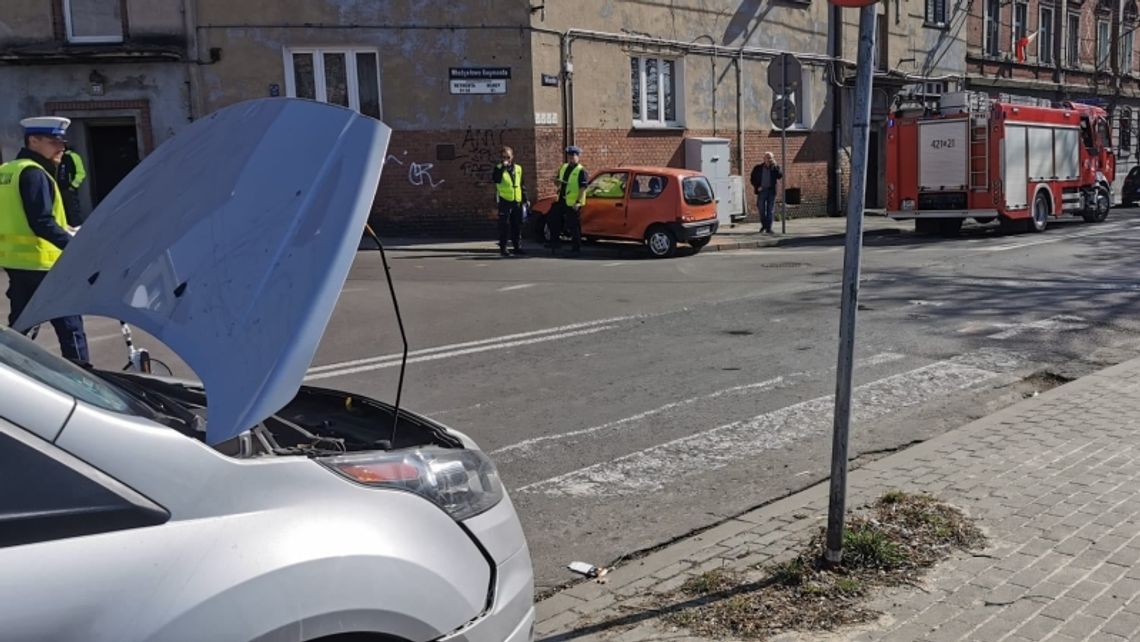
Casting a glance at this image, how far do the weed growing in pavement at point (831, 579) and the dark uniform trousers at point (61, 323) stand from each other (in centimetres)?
388

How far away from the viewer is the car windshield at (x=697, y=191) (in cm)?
1773

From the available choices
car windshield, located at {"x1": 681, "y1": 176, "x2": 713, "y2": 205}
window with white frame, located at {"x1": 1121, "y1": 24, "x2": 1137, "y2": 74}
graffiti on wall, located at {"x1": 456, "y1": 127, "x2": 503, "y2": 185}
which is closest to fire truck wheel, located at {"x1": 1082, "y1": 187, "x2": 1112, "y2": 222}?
car windshield, located at {"x1": 681, "y1": 176, "x2": 713, "y2": 205}

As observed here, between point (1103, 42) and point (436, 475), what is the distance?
1781 inches

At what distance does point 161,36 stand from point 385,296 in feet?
32.3

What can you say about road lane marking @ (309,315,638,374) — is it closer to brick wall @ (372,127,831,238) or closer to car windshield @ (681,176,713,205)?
car windshield @ (681,176,713,205)

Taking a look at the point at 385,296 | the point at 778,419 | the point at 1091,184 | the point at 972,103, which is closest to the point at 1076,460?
the point at 778,419

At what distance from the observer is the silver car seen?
2002 mm

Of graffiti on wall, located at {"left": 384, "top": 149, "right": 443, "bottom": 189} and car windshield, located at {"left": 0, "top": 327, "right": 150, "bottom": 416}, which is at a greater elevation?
graffiti on wall, located at {"left": 384, "top": 149, "right": 443, "bottom": 189}

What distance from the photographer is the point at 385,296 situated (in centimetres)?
1298

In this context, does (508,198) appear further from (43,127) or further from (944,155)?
(43,127)

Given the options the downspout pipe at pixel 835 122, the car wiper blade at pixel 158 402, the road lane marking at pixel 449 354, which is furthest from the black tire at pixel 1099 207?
the car wiper blade at pixel 158 402

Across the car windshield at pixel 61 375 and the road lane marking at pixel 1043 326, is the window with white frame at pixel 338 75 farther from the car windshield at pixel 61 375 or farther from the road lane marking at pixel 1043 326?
the car windshield at pixel 61 375

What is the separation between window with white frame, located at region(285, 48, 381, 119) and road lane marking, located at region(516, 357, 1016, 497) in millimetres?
14762

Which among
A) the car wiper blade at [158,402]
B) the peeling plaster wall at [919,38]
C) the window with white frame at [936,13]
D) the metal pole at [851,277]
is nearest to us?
the car wiper blade at [158,402]
